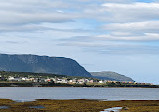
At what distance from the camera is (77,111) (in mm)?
82250

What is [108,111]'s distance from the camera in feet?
275

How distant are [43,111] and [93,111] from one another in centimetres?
1293

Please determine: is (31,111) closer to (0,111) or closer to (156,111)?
Answer: (0,111)

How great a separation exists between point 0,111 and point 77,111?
19.5 metres

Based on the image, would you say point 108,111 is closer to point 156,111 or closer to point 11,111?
point 156,111

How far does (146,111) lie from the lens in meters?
80.2

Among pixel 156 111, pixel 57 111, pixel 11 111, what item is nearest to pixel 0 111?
pixel 11 111

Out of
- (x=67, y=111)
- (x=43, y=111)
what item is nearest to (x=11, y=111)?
(x=43, y=111)

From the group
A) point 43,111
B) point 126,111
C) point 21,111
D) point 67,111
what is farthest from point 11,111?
point 126,111

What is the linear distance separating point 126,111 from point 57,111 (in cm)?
1776

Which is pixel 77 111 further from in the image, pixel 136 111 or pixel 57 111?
pixel 136 111

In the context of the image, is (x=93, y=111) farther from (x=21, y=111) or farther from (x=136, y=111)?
(x=21, y=111)

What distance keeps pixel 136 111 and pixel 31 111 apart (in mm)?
26585

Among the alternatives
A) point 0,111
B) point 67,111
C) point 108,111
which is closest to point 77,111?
point 67,111
